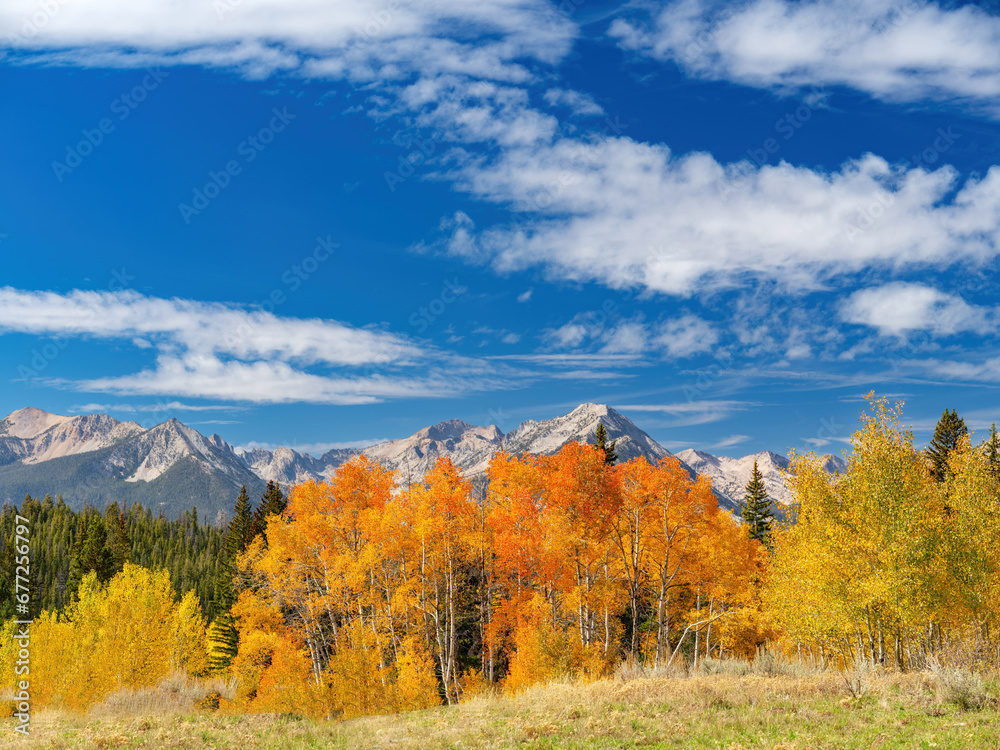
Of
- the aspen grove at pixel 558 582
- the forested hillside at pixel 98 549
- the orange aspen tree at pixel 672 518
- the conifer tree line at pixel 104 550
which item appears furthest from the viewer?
the forested hillside at pixel 98 549

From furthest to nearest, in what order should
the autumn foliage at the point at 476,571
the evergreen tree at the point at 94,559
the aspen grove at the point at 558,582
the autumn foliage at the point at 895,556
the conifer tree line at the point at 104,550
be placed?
the conifer tree line at the point at 104,550 < the evergreen tree at the point at 94,559 < the autumn foliage at the point at 476,571 < the aspen grove at the point at 558,582 < the autumn foliage at the point at 895,556

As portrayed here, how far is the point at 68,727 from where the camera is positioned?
25.5 m

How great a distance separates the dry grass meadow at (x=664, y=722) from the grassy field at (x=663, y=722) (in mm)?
44

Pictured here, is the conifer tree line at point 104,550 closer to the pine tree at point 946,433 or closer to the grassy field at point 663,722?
the grassy field at point 663,722

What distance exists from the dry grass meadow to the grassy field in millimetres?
44

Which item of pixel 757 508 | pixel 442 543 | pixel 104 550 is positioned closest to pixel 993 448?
pixel 757 508

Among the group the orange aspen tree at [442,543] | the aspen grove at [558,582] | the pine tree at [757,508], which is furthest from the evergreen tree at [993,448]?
the orange aspen tree at [442,543]

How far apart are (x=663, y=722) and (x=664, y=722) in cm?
4

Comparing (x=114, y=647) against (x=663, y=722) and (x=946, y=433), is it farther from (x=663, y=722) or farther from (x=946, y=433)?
(x=946, y=433)

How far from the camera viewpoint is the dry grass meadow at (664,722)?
15391mm

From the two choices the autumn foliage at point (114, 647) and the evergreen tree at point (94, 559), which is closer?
the autumn foliage at point (114, 647)

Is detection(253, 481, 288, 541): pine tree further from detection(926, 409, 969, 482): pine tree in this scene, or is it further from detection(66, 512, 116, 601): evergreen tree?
detection(926, 409, 969, 482): pine tree

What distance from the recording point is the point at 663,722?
57.1 feet

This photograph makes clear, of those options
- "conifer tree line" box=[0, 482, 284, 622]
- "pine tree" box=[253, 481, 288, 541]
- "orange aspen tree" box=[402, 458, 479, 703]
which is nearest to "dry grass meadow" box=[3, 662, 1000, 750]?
"orange aspen tree" box=[402, 458, 479, 703]
